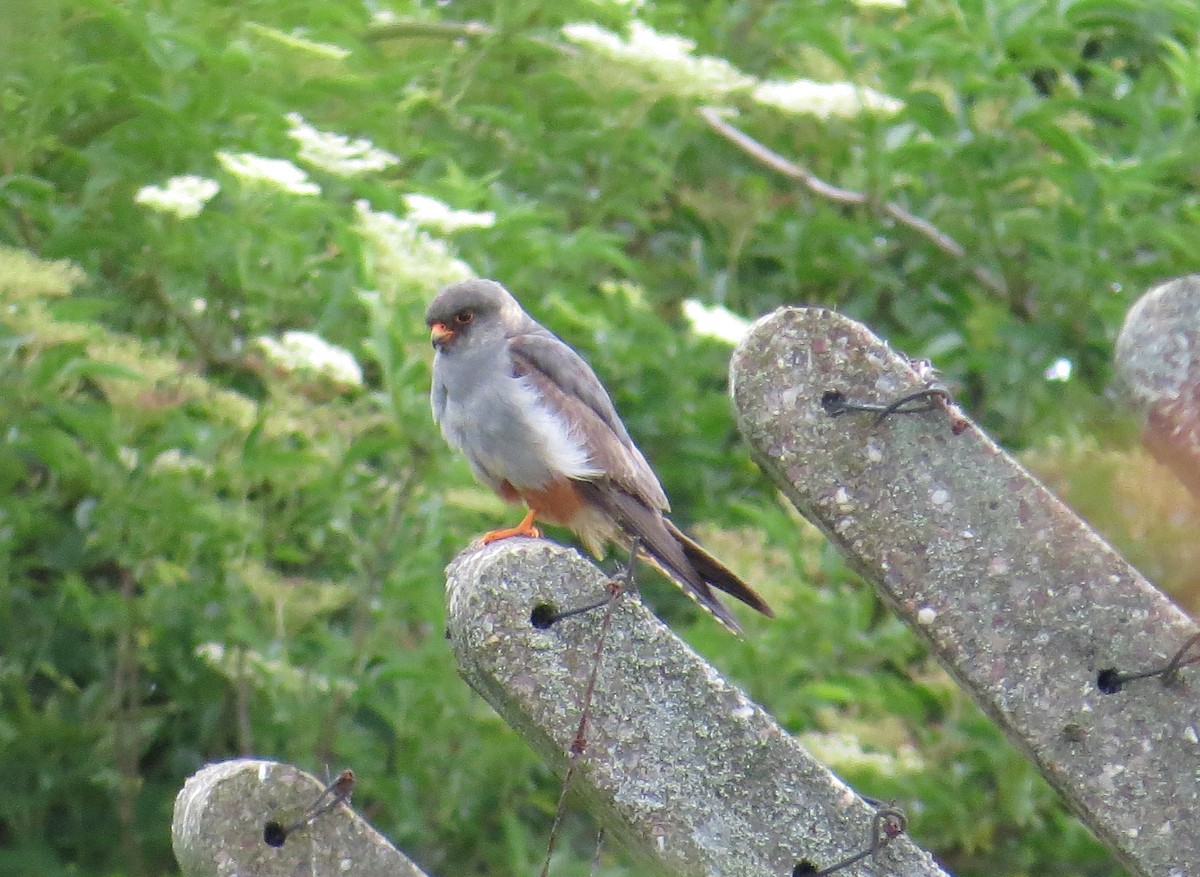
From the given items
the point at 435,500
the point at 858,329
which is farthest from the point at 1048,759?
the point at 435,500

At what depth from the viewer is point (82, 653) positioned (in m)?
4.14

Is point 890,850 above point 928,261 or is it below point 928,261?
above

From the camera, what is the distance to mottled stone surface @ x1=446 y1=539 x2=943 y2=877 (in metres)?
1.47

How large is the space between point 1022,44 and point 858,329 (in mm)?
3216

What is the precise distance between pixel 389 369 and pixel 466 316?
230 millimetres

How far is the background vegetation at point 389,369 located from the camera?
3.74 m

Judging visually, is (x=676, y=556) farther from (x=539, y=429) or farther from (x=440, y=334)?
(x=440, y=334)

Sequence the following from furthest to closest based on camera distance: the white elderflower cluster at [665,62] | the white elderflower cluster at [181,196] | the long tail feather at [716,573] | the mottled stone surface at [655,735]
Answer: the white elderflower cluster at [665,62]
the white elderflower cluster at [181,196]
the long tail feather at [716,573]
the mottled stone surface at [655,735]

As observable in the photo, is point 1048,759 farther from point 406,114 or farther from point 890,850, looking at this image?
point 406,114

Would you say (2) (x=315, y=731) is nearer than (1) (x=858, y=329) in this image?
No

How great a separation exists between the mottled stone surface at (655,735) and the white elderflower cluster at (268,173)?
86.3 inches

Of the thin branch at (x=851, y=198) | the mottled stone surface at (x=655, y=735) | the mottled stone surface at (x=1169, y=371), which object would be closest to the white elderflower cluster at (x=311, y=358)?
the thin branch at (x=851, y=198)

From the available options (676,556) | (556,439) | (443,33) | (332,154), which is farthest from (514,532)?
(443,33)

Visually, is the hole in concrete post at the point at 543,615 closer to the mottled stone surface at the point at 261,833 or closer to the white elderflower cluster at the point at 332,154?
the mottled stone surface at the point at 261,833
